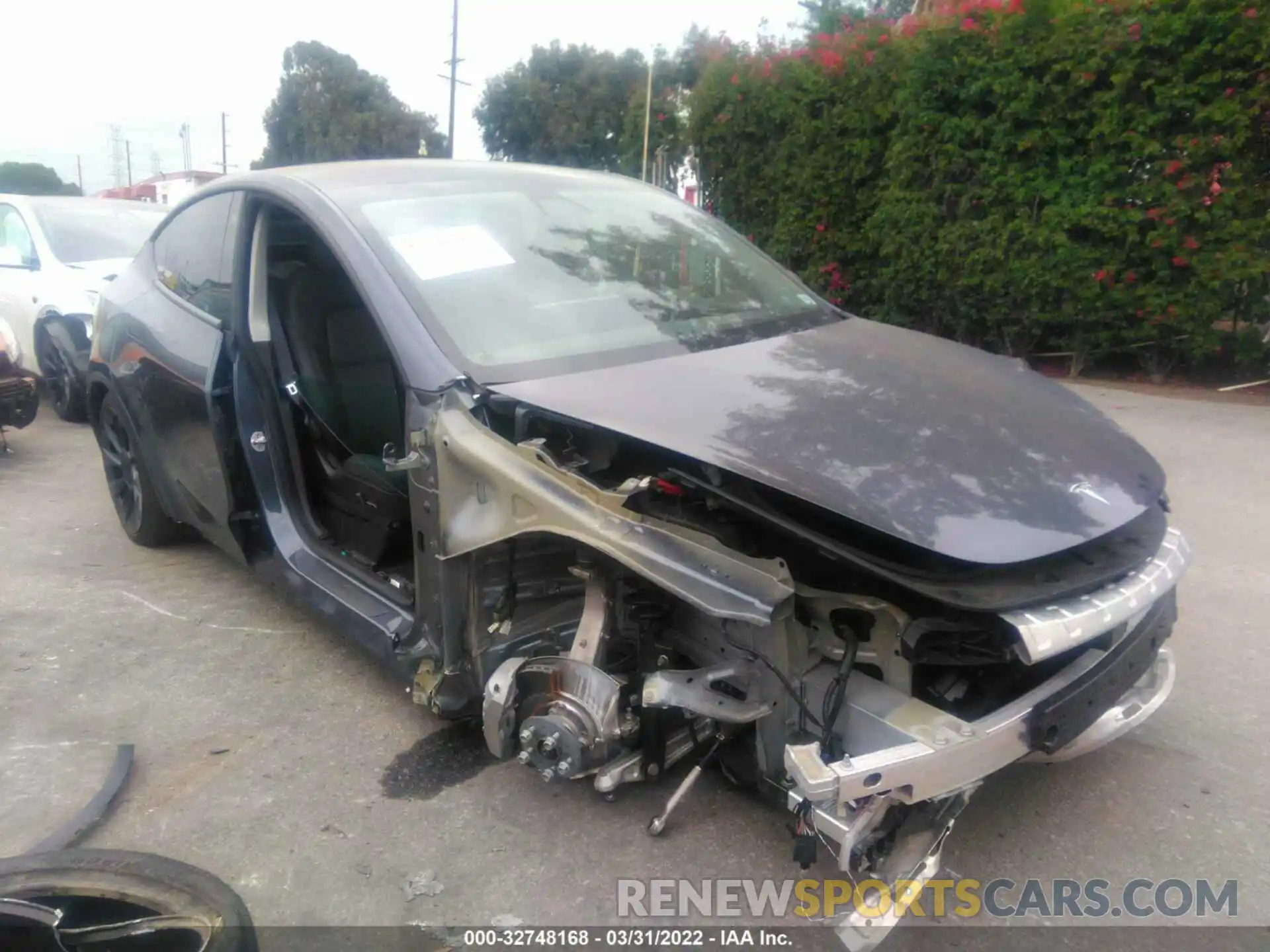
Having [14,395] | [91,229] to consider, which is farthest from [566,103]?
[14,395]

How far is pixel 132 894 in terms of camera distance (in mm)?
2053

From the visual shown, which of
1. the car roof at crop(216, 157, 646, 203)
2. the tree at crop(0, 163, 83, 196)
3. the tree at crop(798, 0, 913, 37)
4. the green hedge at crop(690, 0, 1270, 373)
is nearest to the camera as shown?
the car roof at crop(216, 157, 646, 203)

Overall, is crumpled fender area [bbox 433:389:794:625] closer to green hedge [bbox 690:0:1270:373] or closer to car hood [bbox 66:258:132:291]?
car hood [bbox 66:258:132:291]

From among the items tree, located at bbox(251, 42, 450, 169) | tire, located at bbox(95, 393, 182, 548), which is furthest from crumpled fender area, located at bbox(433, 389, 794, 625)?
tree, located at bbox(251, 42, 450, 169)

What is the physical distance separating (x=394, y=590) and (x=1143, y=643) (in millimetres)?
2155

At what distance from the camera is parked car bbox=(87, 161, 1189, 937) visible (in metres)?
2.10

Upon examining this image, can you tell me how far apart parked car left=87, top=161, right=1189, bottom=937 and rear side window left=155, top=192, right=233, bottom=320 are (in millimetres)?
60

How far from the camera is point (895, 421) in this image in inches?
95.0

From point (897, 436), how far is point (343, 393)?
2290mm

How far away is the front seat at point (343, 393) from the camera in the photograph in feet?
11.4

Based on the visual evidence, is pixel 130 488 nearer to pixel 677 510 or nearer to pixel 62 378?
pixel 677 510

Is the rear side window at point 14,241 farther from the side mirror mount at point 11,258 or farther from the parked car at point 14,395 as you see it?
the parked car at point 14,395

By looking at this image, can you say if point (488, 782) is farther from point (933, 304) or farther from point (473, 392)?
point (933, 304)

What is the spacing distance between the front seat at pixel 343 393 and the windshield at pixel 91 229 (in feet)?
14.8
